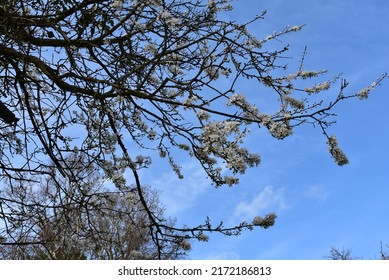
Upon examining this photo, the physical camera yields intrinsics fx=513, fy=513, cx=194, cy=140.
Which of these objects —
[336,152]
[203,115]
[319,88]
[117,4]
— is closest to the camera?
[203,115]

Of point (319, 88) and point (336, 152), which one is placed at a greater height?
point (319, 88)

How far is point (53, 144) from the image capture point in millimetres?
6168

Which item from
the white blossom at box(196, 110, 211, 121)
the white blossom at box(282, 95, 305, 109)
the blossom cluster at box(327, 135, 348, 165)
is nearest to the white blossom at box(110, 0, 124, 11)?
the white blossom at box(196, 110, 211, 121)

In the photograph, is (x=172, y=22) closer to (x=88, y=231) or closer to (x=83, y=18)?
(x=83, y=18)

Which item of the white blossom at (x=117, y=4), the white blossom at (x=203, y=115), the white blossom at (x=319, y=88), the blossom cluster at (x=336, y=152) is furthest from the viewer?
the white blossom at (x=117, y=4)

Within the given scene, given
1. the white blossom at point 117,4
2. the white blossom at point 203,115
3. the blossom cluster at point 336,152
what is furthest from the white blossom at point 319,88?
the white blossom at point 117,4

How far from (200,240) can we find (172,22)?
226cm

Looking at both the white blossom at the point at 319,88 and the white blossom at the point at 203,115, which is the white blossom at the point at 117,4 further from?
the white blossom at the point at 319,88

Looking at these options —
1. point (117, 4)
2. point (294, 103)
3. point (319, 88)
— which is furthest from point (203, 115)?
point (117, 4)

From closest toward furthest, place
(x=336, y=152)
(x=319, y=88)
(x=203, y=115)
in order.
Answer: (x=203, y=115)
(x=336, y=152)
(x=319, y=88)

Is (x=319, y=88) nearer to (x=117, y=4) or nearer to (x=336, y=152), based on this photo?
(x=336, y=152)

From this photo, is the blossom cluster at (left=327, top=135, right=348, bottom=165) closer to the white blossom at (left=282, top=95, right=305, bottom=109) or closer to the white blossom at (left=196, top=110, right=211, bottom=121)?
the white blossom at (left=282, top=95, right=305, bottom=109)
